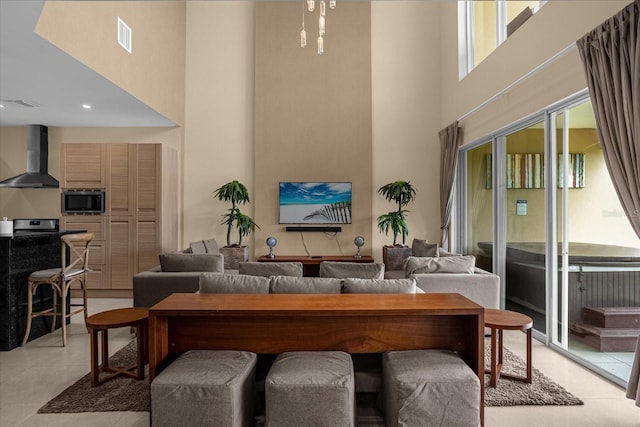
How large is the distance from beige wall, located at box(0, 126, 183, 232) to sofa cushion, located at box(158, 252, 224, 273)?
11.1 feet

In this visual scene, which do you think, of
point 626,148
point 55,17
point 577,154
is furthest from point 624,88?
point 55,17

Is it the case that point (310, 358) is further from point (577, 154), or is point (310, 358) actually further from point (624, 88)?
point (577, 154)

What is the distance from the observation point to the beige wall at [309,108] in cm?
669

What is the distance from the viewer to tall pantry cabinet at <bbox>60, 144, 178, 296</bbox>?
18.9ft

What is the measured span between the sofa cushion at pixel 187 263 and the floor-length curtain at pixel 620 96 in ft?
11.4

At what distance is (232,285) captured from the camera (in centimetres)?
262

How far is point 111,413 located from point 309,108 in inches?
209

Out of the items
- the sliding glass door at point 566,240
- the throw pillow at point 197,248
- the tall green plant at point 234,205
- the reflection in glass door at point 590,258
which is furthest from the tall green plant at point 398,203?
the throw pillow at point 197,248

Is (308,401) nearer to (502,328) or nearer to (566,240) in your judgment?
(502,328)

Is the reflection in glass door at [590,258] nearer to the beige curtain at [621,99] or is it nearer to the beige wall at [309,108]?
Answer: the beige curtain at [621,99]

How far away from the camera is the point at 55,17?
11.0 feet

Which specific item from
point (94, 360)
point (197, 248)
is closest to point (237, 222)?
point (197, 248)

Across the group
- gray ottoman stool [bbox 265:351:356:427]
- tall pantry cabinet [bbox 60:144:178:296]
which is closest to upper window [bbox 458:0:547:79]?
gray ottoman stool [bbox 265:351:356:427]

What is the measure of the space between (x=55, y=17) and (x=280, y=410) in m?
3.63
